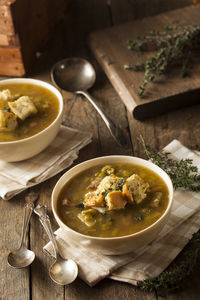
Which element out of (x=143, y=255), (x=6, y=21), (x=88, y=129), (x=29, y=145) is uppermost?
(x=6, y=21)

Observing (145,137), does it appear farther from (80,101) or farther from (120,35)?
(120,35)

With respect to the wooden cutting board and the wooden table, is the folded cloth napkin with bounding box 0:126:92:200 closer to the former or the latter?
the wooden table

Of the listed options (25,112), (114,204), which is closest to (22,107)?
(25,112)

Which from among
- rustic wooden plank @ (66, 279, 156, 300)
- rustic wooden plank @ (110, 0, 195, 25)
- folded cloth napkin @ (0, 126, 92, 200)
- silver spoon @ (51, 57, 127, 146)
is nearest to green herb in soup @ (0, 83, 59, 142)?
folded cloth napkin @ (0, 126, 92, 200)

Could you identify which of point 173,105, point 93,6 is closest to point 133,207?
point 173,105

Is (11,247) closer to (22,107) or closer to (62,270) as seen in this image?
(62,270)

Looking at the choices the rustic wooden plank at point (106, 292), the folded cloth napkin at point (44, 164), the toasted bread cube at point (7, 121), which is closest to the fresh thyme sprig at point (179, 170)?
the folded cloth napkin at point (44, 164)
